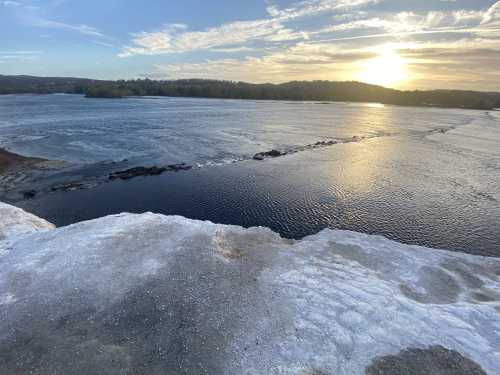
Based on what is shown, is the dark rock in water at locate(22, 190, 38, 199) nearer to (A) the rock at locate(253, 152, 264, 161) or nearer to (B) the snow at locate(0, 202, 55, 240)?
(B) the snow at locate(0, 202, 55, 240)

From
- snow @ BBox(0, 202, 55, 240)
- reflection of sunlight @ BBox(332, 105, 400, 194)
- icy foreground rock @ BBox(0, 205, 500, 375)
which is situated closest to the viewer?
icy foreground rock @ BBox(0, 205, 500, 375)

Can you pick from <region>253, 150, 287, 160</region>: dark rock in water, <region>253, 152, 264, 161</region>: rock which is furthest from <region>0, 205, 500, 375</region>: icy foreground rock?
<region>253, 150, 287, 160</region>: dark rock in water

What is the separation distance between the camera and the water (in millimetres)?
25562

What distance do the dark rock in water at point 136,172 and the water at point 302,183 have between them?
1.93 meters

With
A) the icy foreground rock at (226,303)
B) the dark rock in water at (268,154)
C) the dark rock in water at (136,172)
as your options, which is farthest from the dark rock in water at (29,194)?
the dark rock in water at (268,154)

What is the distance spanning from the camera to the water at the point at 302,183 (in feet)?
83.9

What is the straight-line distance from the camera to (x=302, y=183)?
35000mm

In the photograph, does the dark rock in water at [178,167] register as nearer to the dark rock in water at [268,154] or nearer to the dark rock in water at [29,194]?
the dark rock in water at [268,154]

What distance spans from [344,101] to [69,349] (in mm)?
203548

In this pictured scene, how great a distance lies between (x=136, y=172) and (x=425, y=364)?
116 ft

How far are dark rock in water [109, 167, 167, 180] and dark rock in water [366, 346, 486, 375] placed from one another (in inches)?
1311

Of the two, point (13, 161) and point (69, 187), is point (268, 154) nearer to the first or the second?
point (69, 187)

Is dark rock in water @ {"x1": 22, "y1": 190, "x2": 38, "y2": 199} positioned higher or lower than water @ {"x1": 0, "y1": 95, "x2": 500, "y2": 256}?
lower

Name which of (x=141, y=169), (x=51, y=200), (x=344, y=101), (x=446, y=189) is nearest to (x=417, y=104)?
(x=344, y=101)
